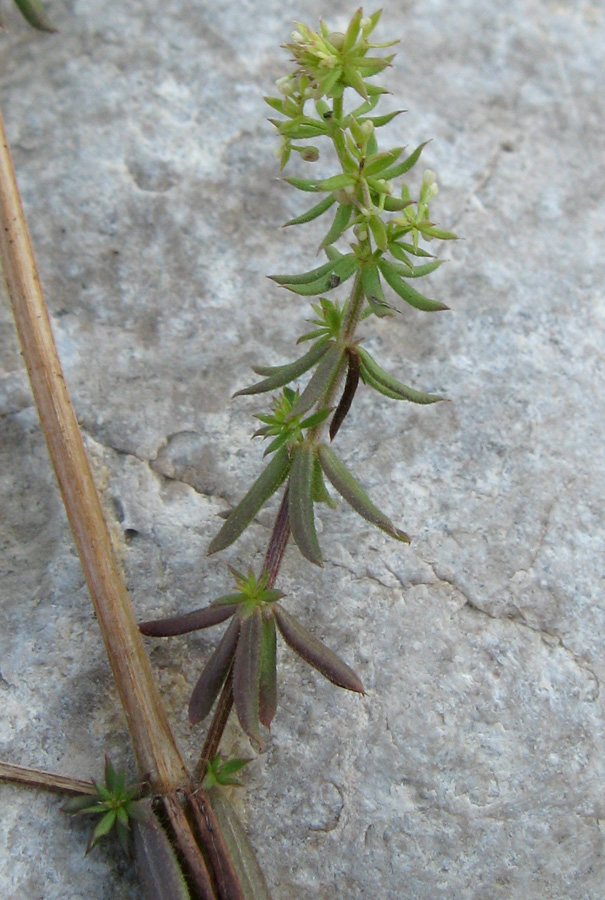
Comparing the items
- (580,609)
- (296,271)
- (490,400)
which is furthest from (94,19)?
(580,609)

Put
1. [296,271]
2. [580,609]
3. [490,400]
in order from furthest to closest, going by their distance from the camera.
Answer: [296,271] → [490,400] → [580,609]

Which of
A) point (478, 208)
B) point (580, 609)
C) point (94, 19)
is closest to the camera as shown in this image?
point (580, 609)

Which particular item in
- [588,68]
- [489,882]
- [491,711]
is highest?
[588,68]

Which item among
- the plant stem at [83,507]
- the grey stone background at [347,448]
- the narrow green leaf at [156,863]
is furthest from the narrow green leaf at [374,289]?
the narrow green leaf at [156,863]

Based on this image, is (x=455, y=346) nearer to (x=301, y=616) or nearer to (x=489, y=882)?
(x=301, y=616)

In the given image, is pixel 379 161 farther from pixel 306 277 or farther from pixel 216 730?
pixel 216 730

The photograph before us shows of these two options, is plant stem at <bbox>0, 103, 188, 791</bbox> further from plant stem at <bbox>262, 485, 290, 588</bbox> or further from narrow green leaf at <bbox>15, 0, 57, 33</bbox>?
narrow green leaf at <bbox>15, 0, 57, 33</bbox>

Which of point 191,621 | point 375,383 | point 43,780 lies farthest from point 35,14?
point 43,780
